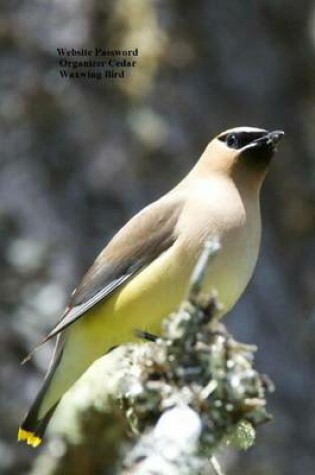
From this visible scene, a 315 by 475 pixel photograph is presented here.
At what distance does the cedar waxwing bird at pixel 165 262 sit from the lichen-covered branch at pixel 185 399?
1322mm

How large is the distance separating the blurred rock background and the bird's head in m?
2.08

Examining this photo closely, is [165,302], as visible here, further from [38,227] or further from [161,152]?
[161,152]

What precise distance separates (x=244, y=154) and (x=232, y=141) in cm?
11

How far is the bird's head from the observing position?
482 cm

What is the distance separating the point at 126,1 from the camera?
7641 mm

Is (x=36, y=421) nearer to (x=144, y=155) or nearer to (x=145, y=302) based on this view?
(x=145, y=302)

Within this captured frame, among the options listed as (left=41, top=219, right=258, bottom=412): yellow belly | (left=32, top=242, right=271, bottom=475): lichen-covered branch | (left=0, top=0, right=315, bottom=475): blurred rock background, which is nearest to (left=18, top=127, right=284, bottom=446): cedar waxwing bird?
(left=41, top=219, right=258, bottom=412): yellow belly

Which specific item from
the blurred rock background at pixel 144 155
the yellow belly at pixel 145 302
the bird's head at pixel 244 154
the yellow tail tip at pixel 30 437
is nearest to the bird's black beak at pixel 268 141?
the bird's head at pixel 244 154

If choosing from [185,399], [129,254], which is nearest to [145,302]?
[129,254]

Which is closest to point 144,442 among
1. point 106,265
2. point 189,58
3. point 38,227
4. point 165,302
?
point 165,302

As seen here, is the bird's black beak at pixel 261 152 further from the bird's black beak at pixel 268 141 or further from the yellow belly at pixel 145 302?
the yellow belly at pixel 145 302

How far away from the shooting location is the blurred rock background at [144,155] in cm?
712

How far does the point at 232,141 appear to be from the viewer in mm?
4949

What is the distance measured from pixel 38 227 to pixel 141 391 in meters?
→ 4.59
